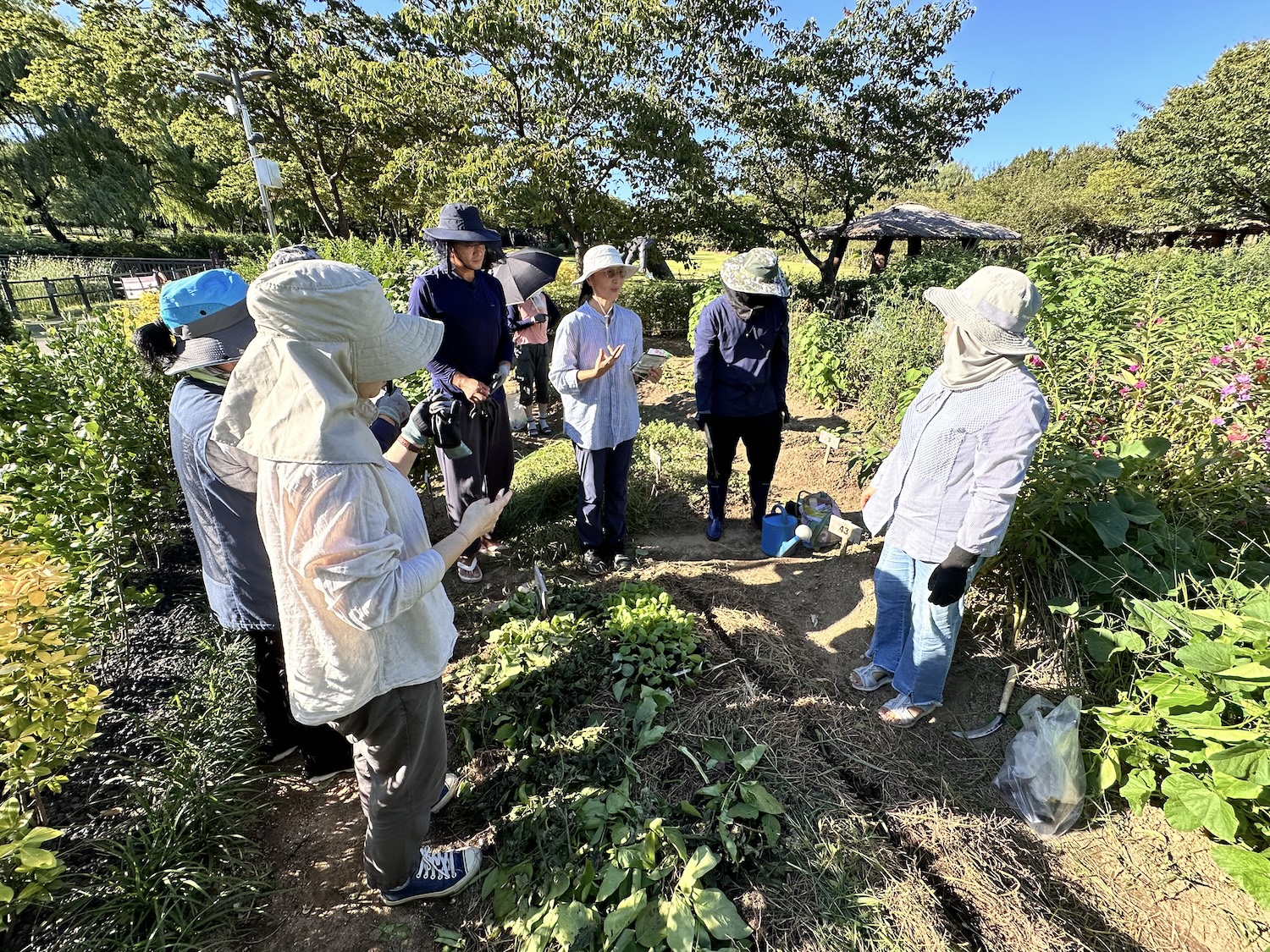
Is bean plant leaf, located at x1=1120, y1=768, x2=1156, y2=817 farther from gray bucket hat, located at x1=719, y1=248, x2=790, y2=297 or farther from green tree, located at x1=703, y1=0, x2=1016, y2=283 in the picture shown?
green tree, located at x1=703, y1=0, x2=1016, y2=283

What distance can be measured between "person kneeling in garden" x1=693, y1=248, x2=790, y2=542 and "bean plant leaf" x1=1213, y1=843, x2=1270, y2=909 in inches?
109

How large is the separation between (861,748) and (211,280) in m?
3.14

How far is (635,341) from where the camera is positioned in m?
3.51

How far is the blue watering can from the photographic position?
151 inches

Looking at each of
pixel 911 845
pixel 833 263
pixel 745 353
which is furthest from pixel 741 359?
pixel 833 263

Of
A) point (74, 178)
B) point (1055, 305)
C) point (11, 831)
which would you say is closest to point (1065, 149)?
point (1055, 305)

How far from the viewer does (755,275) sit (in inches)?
137

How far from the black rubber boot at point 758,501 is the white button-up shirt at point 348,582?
118 inches

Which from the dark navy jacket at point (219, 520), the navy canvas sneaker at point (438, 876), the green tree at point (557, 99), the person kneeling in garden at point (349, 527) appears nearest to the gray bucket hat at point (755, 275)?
the person kneeling in garden at point (349, 527)

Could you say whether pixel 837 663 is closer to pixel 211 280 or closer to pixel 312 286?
pixel 312 286

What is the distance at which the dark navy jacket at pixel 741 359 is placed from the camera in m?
3.63

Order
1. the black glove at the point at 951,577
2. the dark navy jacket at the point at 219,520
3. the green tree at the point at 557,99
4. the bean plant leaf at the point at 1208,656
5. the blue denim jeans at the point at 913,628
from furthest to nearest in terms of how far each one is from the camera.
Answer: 1. the green tree at the point at 557,99
2. the blue denim jeans at the point at 913,628
3. the black glove at the point at 951,577
4. the dark navy jacket at the point at 219,520
5. the bean plant leaf at the point at 1208,656

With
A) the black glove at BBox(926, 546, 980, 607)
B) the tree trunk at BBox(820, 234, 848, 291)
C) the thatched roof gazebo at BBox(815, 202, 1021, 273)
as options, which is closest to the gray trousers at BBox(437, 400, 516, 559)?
the black glove at BBox(926, 546, 980, 607)

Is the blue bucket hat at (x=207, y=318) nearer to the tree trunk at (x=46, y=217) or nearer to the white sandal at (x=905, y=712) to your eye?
the white sandal at (x=905, y=712)
